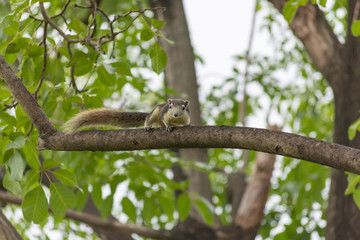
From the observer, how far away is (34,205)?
101 inches

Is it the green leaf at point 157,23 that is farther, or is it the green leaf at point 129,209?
the green leaf at point 129,209

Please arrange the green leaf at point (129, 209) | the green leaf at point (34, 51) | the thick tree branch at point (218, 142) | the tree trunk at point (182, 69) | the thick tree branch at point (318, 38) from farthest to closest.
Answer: the tree trunk at point (182, 69)
the thick tree branch at point (318, 38)
the green leaf at point (129, 209)
the green leaf at point (34, 51)
the thick tree branch at point (218, 142)

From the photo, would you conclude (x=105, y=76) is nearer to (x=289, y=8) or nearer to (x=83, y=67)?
(x=83, y=67)

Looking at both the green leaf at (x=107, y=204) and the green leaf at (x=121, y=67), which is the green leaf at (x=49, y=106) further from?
the green leaf at (x=107, y=204)

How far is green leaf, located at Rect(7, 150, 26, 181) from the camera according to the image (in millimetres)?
2252

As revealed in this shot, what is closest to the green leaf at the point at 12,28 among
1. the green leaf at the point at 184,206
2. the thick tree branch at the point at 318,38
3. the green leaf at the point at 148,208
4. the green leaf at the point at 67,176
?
the green leaf at the point at 67,176

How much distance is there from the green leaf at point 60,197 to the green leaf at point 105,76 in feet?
2.38

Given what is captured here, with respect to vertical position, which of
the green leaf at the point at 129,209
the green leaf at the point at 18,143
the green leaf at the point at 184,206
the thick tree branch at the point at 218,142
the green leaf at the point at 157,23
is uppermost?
the green leaf at the point at 157,23

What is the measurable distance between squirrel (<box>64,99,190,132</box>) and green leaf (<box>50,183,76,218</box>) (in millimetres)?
417

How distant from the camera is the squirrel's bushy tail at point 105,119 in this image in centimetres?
295

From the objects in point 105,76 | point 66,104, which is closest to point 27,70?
point 66,104

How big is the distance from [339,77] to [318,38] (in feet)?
1.38

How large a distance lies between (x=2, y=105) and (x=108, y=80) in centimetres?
64

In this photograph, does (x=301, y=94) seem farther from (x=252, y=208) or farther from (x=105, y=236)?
(x=105, y=236)
